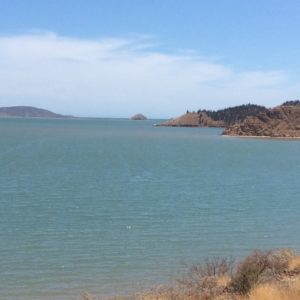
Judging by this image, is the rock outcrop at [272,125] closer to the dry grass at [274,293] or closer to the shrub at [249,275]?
the shrub at [249,275]

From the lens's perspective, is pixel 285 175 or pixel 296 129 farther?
pixel 296 129

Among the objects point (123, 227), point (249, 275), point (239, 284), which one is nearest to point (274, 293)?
point (249, 275)

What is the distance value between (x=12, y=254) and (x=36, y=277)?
2619 mm

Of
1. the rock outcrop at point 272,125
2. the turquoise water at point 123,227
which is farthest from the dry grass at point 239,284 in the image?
the rock outcrop at point 272,125

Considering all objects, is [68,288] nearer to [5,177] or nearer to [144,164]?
[5,177]

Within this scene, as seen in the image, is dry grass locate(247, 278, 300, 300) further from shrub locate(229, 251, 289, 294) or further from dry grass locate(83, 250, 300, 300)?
shrub locate(229, 251, 289, 294)

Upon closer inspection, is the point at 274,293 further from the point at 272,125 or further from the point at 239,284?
the point at 272,125

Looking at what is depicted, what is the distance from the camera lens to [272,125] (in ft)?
534

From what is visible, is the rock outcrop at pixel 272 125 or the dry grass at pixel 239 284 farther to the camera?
the rock outcrop at pixel 272 125

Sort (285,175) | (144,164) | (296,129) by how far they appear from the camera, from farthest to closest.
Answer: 1. (296,129)
2. (144,164)
3. (285,175)

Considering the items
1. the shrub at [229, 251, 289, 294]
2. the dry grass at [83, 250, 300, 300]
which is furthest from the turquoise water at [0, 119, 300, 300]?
the shrub at [229, 251, 289, 294]

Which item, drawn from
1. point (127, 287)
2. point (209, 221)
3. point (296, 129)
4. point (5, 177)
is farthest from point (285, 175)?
point (296, 129)

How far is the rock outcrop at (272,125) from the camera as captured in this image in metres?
157

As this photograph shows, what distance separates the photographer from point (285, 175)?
47.5 m
